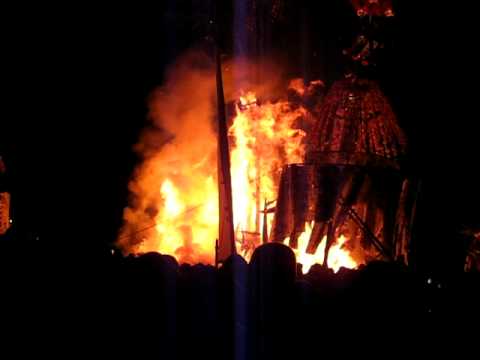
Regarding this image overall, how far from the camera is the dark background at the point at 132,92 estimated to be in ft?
38.0

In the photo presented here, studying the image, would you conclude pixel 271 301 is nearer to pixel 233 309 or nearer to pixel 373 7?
pixel 233 309

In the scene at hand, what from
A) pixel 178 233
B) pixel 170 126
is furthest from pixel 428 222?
pixel 170 126

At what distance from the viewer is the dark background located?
38.0ft

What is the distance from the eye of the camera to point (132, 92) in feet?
44.8

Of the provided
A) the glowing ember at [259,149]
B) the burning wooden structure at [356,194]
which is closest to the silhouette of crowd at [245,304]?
the burning wooden structure at [356,194]

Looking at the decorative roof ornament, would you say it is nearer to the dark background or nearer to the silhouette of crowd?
the dark background

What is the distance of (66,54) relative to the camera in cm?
1291

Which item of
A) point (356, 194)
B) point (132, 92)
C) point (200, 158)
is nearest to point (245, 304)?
point (356, 194)

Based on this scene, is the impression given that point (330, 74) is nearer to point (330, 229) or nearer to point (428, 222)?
point (428, 222)

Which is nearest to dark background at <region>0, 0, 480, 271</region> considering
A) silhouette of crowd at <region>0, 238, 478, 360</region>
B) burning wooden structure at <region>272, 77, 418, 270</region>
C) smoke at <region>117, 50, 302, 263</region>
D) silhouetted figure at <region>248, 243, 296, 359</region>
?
smoke at <region>117, 50, 302, 263</region>

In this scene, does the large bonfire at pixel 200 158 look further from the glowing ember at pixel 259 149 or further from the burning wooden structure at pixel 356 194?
the burning wooden structure at pixel 356 194

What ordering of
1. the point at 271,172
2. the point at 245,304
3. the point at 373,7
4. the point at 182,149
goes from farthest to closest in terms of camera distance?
1. the point at 182,149
2. the point at 271,172
3. the point at 373,7
4. the point at 245,304

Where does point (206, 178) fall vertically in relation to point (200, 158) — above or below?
below

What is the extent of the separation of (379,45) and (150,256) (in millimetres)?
7125
